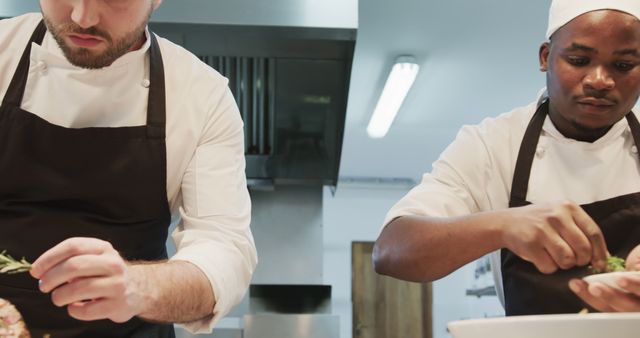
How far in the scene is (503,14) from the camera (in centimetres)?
431

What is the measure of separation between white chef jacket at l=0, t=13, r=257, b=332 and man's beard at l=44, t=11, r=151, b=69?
5.3 inches

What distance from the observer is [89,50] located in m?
1.41

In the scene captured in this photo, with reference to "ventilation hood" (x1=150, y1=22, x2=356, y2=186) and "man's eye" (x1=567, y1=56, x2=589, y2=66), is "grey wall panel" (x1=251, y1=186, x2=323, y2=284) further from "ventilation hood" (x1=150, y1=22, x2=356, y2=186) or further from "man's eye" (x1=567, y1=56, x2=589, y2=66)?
"man's eye" (x1=567, y1=56, x2=589, y2=66)

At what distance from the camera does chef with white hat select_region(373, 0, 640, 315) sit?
4.78 feet

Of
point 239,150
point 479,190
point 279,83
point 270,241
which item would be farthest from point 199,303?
point 270,241

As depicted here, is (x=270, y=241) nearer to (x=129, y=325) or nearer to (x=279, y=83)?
(x=279, y=83)

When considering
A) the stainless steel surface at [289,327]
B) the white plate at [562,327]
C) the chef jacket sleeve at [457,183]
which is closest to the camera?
the white plate at [562,327]

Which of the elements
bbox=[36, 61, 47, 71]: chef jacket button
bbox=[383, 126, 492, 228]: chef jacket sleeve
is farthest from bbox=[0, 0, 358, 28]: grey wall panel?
bbox=[36, 61, 47, 71]: chef jacket button

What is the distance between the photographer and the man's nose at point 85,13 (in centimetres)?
135

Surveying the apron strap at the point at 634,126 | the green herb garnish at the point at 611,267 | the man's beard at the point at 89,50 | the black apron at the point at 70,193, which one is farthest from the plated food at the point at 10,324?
the apron strap at the point at 634,126

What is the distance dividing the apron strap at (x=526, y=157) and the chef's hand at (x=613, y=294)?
57 centimetres

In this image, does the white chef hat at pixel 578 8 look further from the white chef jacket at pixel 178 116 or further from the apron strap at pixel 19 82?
the apron strap at pixel 19 82

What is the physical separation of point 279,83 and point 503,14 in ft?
5.78

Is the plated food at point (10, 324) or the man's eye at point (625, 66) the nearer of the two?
the plated food at point (10, 324)
